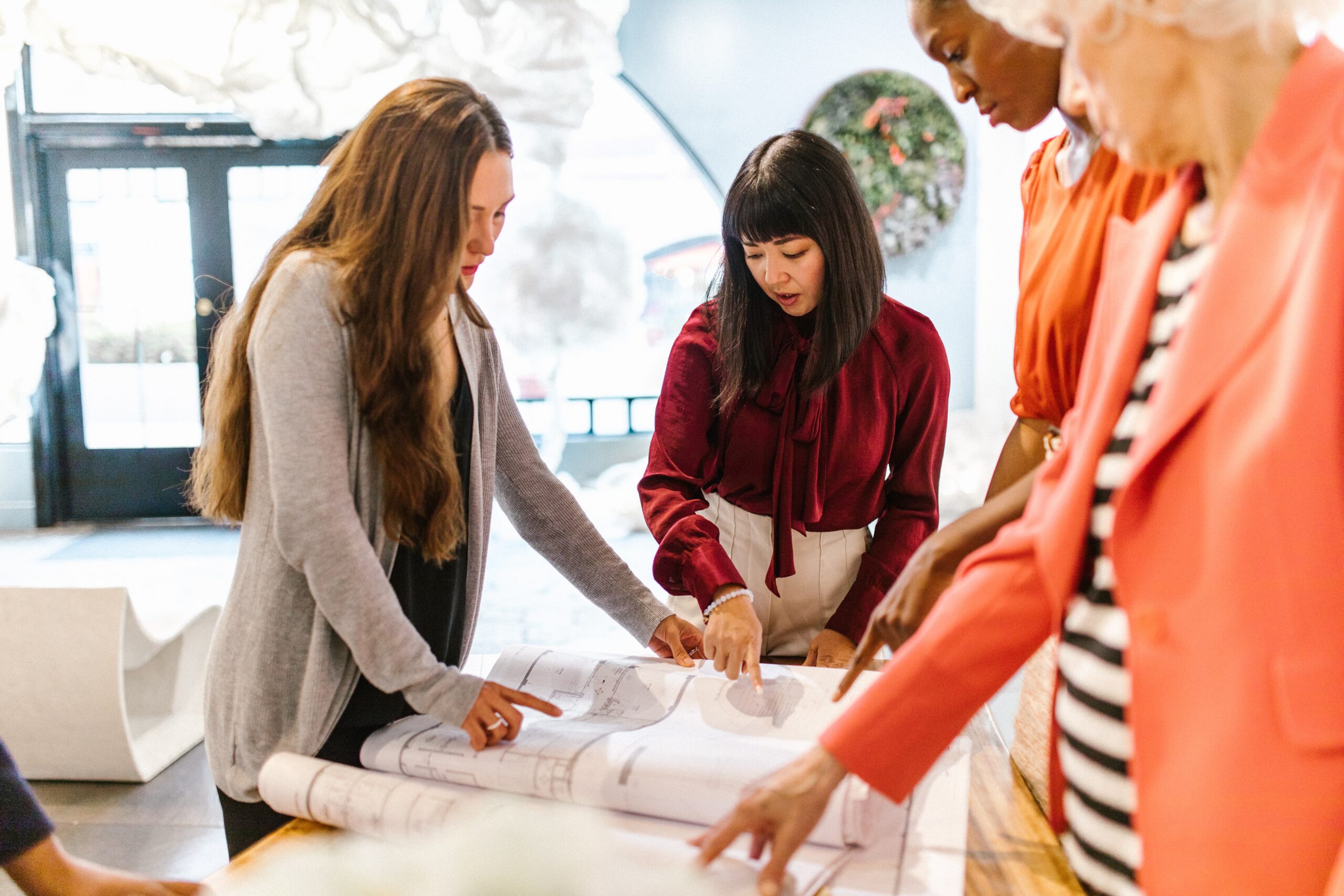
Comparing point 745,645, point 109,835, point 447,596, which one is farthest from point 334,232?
point 109,835

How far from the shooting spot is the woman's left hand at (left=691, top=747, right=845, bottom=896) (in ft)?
2.17

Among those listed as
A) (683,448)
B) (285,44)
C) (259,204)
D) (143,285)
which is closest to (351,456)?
(683,448)

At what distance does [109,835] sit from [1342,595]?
9.72ft

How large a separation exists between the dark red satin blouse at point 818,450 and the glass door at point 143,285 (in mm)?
5372

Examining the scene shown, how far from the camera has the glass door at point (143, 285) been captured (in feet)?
20.4

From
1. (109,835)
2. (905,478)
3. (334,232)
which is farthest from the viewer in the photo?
(109,835)

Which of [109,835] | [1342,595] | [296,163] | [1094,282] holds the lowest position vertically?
[109,835]

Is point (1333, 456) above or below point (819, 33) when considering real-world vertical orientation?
below

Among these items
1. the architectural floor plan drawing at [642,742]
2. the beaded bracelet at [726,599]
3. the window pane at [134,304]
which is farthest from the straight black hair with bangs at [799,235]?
the window pane at [134,304]

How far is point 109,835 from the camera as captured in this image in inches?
104

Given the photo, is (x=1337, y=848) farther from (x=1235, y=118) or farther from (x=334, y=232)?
(x=334, y=232)

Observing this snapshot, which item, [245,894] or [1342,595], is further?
[1342,595]

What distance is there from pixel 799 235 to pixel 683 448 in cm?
39

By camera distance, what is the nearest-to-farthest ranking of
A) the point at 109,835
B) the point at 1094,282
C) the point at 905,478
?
the point at 1094,282 < the point at 905,478 < the point at 109,835
